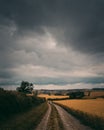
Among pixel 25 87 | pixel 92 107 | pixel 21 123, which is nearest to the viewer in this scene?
pixel 21 123

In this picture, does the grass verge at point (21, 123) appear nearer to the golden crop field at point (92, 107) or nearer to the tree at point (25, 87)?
the golden crop field at point (92, 107)

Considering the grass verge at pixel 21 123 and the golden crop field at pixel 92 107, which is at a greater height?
the golden crop field at pixel 92 107

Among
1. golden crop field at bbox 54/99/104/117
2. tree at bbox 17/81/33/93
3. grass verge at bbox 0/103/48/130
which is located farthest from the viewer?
tree at bbox 17/81/33/93

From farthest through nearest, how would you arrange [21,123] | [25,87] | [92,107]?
[25,87], [92,107], [21,123]

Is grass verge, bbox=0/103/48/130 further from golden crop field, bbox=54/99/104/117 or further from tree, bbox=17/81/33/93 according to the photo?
tree, bbox=17/81/33/93

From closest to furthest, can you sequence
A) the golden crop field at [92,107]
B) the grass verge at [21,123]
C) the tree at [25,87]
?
the grass verge at [21,123] < the golden crop field at [92,107] < the tree at [25,87]

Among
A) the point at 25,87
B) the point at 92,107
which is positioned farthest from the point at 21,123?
the point at 25,87


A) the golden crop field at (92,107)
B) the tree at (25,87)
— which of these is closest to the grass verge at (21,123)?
the golden crop field at (92,107)

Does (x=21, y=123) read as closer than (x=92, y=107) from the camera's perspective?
Yes

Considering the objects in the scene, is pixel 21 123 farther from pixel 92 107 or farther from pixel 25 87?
pixel 25 87

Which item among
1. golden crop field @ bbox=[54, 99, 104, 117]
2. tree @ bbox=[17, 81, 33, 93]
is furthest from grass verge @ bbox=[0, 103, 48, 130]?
tree @ bbox=[17, 81, 33, 93]

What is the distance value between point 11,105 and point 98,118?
62.1 ft

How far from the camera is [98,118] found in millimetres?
28812

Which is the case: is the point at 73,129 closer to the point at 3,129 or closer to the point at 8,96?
the point at 3,129
